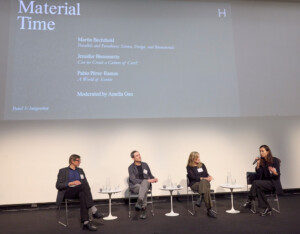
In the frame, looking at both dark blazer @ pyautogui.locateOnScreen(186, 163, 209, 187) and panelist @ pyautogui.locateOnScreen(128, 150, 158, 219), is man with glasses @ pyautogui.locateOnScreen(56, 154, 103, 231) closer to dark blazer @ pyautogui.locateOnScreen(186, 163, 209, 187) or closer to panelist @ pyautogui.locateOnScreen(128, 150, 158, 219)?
panelist @ pyautogui.locateOnScreen(128, 150, 158, 219)

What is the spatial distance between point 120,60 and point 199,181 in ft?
7.67

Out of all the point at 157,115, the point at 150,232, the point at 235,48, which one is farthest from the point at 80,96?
the point at 235,48

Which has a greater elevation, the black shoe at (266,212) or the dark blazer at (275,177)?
the dark blazer at (275,177)

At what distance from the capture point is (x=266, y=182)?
13.0 feet

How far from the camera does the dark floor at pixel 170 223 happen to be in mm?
3213

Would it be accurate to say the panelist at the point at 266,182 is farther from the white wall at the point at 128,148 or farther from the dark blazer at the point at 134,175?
the dark blazer at the point at 134,175

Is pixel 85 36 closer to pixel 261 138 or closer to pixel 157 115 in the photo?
pixel 157 115

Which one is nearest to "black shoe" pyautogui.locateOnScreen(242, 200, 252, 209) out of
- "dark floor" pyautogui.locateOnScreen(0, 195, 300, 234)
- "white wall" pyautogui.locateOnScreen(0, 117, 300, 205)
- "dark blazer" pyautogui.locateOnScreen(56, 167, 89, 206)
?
"dark floor" pyautogui.locateOnScreen(0, 195, 300, 234)

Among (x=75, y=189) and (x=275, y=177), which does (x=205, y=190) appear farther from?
(x=75, y=189)

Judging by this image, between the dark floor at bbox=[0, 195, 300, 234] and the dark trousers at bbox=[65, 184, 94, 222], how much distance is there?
0.26 metres

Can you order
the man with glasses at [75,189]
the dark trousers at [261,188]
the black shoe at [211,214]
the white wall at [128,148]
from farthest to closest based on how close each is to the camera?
1. the white wall at [128,148]
2. the dark trousers at [261,188]
3. the black shoe at [211,214]
4. the man with glasses at [75,189]

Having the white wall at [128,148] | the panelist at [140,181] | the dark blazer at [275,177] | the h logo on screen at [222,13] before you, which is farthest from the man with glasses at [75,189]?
the h logo on screen at [222,13]

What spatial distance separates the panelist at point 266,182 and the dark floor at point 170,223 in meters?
0.20

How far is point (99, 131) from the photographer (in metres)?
5.07
